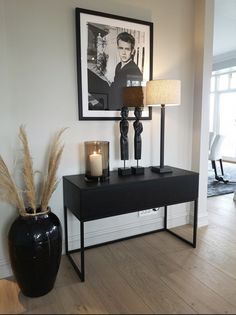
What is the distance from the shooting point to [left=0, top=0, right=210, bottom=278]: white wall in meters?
1.88

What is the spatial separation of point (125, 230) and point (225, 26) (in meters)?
3.87

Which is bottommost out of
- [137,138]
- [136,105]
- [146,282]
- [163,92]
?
[146,282]

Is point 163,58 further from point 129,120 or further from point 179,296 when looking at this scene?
point 179,296

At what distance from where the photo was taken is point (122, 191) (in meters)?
1.95

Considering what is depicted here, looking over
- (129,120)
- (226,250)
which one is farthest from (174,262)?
(129,120)

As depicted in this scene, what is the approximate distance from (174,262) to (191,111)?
155 cm

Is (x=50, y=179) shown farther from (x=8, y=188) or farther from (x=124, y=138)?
(x=124, y=138)

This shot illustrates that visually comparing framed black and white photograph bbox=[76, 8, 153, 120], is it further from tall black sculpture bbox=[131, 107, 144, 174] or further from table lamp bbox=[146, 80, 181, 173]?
table lamp bbox=[146, 80, 181, 173]

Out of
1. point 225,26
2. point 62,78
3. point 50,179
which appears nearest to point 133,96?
point 62,78

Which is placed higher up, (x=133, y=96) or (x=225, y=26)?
(x=225, y=26)

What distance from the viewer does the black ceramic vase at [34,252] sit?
1.66 meters

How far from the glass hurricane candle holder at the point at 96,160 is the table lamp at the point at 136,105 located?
0.29m

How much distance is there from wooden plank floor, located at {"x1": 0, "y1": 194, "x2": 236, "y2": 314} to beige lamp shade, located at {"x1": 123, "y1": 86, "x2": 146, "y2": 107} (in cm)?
132

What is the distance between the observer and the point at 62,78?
209 centimetres
